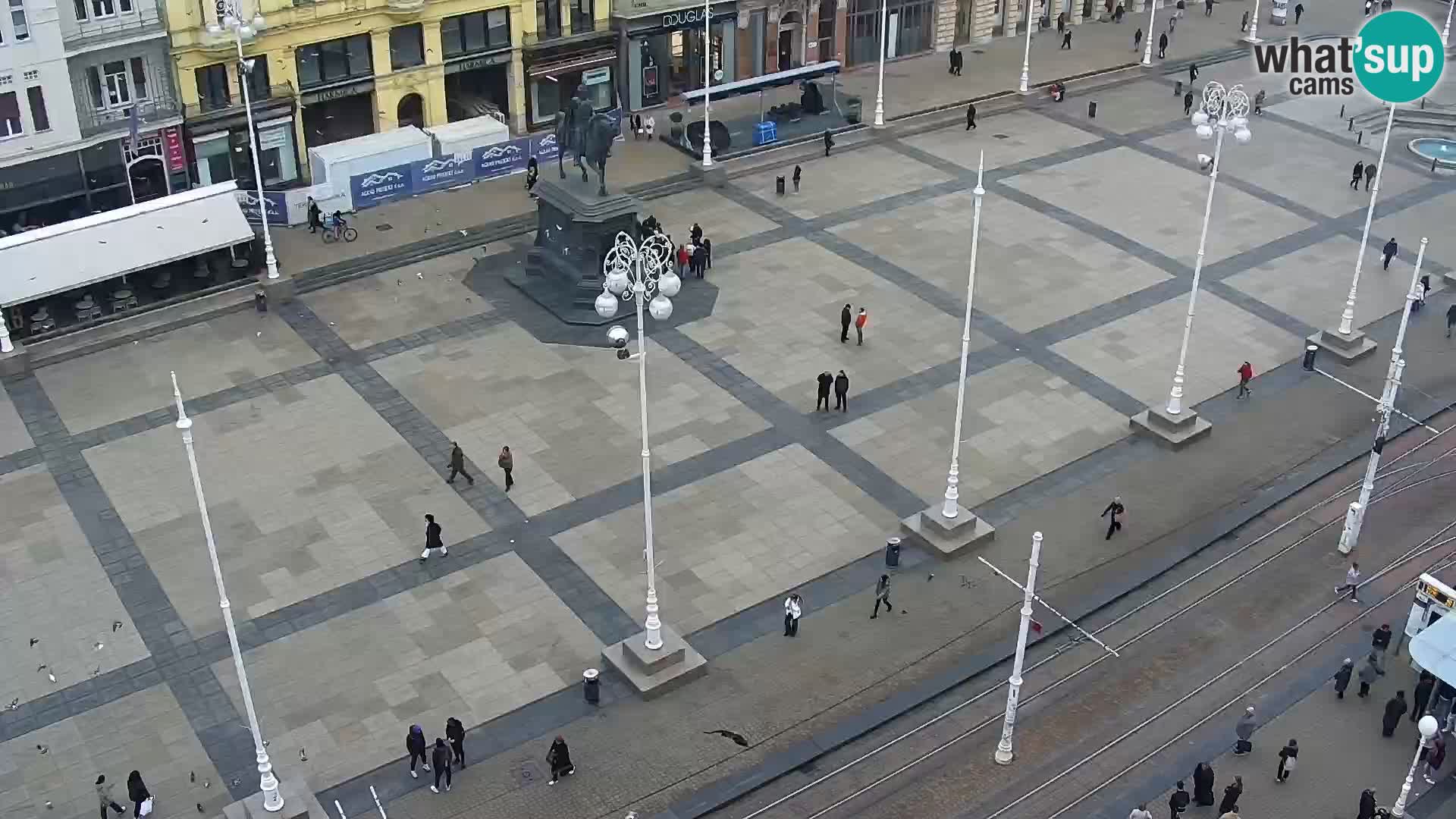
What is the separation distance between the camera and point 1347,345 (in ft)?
155

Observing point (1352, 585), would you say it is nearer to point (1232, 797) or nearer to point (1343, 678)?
point (1343, 678)

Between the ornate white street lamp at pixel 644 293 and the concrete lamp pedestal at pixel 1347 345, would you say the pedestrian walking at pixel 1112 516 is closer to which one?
the concrete lamp pedestal at pixel 1347 345

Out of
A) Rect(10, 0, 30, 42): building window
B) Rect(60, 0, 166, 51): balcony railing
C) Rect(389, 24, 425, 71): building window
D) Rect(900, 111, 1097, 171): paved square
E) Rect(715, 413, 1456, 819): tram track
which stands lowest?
Rect(715, 413, 1456, 819): tram track

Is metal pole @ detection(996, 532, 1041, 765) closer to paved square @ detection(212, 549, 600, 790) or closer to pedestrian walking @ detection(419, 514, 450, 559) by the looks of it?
paved square @ detection(212, 549, 600, 790)

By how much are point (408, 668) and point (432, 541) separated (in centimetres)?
422

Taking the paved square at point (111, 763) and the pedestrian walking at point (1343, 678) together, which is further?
the pedestrian walking at point (1343, 678)

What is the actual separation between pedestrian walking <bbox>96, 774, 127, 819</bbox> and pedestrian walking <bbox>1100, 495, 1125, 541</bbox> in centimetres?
2479

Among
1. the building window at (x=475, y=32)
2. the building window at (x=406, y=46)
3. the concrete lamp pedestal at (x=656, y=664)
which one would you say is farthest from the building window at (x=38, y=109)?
the concrete lamp pedestal at (x=656, y=664)

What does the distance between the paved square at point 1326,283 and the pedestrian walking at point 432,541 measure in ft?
87.0

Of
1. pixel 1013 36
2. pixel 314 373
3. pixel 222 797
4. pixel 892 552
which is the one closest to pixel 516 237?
pixel 314 373

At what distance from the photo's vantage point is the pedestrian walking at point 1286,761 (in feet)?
101

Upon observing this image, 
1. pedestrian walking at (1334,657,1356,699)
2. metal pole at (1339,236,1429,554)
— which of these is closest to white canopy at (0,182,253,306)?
metal pole at (1339,236,1429,554)

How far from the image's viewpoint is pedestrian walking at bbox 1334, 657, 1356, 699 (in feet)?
108

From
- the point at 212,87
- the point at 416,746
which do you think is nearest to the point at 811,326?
the point at 416,746
